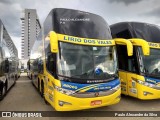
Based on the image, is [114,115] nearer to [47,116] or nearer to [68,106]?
[68,106]

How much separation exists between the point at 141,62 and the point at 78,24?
318 centimetres

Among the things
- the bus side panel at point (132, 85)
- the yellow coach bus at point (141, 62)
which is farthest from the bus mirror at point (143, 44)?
the bus side panel at point (132, 85)

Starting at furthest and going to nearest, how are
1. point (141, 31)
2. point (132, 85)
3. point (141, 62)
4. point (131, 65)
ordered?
point (141, 31) → point (131, 65) → point (132, 85) → point (141, 62)

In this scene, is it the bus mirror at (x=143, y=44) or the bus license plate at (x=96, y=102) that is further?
the bus mirror at (x=143, y=44)

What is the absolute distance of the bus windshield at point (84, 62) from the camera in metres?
6.38

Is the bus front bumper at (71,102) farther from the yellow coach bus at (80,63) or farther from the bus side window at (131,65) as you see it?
the bus side window at (131,65)

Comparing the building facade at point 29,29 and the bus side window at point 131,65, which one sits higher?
the building facade at point 29,29

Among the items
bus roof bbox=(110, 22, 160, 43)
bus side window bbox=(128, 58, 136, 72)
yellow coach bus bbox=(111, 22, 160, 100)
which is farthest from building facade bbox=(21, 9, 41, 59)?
bus side window bbox=(128, 58, 136, 72)

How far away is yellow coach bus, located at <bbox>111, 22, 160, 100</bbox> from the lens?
7.91m

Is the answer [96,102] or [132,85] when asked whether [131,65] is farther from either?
[96,102]

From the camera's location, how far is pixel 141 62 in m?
8.21

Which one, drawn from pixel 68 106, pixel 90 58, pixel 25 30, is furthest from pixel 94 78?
pixel 25 30

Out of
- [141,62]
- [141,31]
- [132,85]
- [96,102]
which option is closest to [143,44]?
[141,62]

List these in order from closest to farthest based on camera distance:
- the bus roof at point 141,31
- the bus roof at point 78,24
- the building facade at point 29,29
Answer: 1. the bus roof at point 78,24
2. the bus roof at point 141,31
3. the building facade at point 29,29
